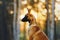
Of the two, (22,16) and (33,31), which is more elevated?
(22,16)

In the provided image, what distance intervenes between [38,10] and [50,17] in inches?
7.0

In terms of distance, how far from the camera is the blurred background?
1047 cm

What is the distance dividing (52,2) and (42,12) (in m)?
0.18

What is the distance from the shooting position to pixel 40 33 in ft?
34.2

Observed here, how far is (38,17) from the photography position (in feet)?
34.4

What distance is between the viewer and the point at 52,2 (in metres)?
10.5

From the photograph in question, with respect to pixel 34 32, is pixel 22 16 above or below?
above

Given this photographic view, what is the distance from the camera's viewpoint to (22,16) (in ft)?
34.3

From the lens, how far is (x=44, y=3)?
10469 millimetres

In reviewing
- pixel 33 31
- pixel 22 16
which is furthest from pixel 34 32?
pixel 22 16

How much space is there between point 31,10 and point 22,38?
14.8 inches

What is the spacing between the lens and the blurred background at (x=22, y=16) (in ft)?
34.3

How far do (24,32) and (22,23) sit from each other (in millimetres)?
118

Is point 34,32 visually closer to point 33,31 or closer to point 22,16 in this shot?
point 33,31
